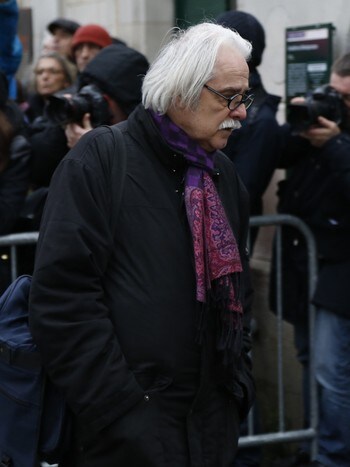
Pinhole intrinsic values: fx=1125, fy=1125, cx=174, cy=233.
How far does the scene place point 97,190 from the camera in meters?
3.06

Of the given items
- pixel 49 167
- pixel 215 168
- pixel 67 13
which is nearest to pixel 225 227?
pixel 215 168

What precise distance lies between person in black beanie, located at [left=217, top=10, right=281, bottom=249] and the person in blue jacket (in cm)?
119

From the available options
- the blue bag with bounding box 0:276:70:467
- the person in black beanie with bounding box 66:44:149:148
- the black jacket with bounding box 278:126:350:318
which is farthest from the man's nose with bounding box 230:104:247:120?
the person in black beanie with bounding box 66:44:149:148

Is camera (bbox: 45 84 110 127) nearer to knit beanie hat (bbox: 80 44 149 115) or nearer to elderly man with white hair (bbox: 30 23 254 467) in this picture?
knit beanie hat (bbox: 80 44 149 115)

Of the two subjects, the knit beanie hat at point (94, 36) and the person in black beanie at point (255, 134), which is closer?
the person in black beanie at point (255, 134)

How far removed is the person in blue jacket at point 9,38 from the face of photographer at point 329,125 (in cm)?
165

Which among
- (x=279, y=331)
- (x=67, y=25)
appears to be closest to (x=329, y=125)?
(x=279, y=331)

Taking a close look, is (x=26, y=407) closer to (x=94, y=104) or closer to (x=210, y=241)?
(x=210, y=241)

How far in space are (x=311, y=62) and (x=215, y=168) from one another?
2239 millimetres

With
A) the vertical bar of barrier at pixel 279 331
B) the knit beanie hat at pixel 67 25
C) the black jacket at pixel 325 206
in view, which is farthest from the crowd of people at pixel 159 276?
the knit beanie hat at pixel 67 25

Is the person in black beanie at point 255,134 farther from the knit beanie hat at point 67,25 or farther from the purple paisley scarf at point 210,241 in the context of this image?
the knit beanie hat at point 67,25

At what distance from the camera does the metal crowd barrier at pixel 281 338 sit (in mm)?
4879

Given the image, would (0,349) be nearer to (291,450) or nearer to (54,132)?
(54,132)

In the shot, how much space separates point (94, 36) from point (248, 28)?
1857 mm
